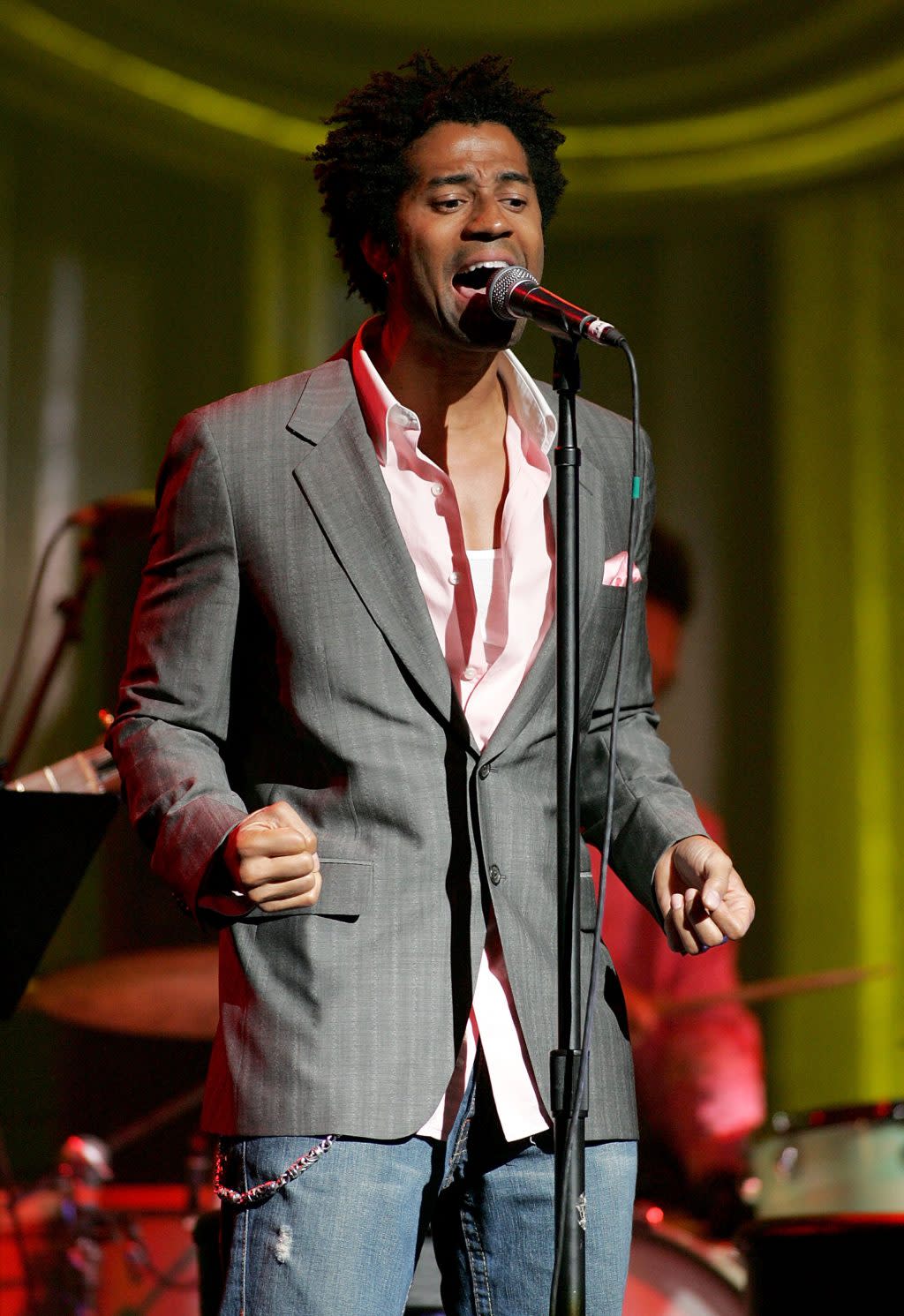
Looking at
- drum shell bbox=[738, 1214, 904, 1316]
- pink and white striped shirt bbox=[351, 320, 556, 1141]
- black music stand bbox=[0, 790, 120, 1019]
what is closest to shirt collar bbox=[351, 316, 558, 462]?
pink and white striped shirt bbox=[351, 320, 556, 1141]

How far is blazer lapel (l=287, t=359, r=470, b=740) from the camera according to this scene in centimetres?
148

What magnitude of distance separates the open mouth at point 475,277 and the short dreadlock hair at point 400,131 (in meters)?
0.15

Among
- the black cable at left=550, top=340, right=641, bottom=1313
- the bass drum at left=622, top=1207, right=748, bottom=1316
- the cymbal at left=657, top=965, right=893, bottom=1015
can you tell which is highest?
the black cable at left=550, top=340, right=641, bottom=1313

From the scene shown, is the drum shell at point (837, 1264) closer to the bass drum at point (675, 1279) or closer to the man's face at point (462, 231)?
the bass drum at point (675, 1279)

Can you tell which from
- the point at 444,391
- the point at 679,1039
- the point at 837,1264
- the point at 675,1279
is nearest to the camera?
the point at 444,391

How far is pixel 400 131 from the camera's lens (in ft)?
5.56

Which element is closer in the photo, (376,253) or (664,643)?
(376,253)

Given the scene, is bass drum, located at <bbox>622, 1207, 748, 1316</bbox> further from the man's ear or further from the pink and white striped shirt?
the man's ear

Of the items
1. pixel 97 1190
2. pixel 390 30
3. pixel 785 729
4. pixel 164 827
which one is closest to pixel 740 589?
pixel 785 729

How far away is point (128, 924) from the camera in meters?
3.29

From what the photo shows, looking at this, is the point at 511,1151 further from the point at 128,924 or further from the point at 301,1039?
the point at 128,924

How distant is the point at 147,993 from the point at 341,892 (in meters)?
1.63

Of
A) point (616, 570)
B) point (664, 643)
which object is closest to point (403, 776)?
point (616, 570)

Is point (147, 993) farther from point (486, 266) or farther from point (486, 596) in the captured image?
point (486, 266)
